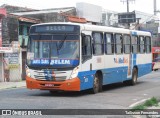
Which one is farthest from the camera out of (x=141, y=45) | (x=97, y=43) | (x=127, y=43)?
(x=141, y=45)

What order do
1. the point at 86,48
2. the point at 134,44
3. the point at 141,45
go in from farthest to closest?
1. the point at 141,45
2. the point at 134,44
3. the point at 86,48

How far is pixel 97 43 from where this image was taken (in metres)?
19.1

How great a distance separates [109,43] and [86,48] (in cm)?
292

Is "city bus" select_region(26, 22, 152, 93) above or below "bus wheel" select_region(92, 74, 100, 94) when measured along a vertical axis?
above

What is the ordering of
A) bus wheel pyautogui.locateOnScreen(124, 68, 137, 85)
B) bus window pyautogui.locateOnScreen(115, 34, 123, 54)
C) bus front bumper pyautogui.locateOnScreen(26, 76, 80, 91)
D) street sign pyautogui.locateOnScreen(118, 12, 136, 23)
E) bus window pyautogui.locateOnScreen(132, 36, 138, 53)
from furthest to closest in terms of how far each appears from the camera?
1. street sign pyautogui.locateOnScreen(118, 12, 136, 23)
2. bus wheel pyautogui.locateOnScreen(124, 68, 137, 85)
3. bus window pyautogui.locateOnScreen(132, 36, 138, 53)
4. bus window pyautogui.locateOnScreen(115, 34, 123, 54)
5. bus front bumper pyautogui.locateOnScreen(26, 76, 80, 91)

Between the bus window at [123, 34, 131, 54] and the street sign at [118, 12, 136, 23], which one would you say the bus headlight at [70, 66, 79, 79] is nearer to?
the bus window at [123, 34, 131, 54]

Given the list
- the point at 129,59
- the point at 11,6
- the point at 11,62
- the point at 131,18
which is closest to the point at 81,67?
the point at 129,59

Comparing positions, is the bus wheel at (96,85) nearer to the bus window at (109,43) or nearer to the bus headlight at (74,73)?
the bus window at (109,43)

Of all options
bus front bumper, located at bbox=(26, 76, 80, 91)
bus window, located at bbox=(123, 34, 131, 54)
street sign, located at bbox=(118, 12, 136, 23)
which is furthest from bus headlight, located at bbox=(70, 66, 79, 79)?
street sign, located at bbox=(118, 12, 136, 23)

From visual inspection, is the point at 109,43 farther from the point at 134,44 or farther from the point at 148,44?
the point at 148,44

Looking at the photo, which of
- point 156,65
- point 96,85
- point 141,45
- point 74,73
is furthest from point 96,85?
point 156,65

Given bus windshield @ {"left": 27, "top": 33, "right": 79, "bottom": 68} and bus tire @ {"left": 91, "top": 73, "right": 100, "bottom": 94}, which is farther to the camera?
bus tire @ {"left": 91, "top": 73, "right": 100, "bottom": 94}

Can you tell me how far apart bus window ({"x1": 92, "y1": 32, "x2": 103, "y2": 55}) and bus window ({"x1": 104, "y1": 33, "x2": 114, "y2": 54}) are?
566mm

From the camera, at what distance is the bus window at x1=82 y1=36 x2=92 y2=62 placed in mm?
17547
